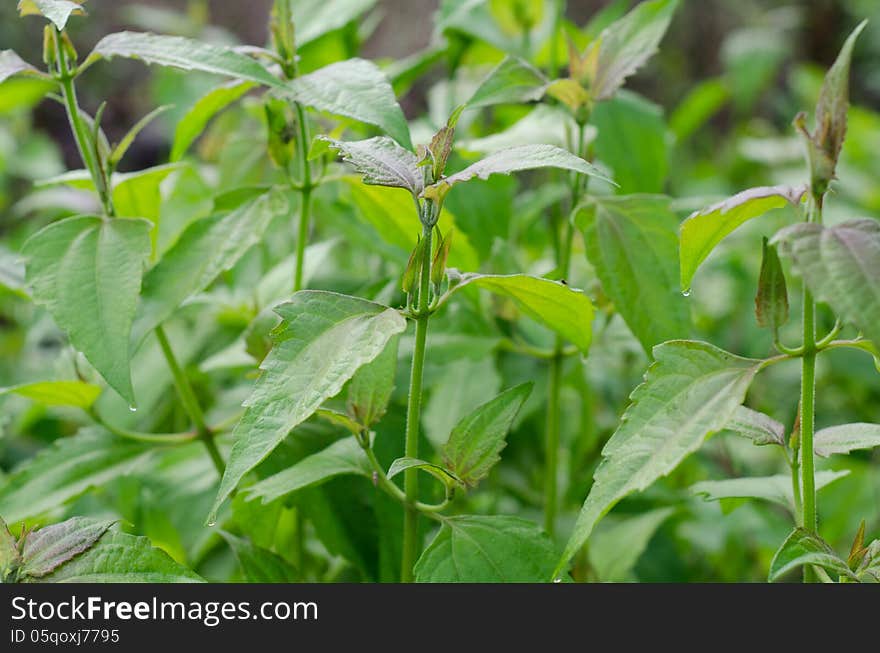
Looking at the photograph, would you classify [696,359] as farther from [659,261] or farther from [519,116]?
[519,116]

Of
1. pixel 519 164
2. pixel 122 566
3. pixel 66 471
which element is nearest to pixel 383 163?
pixel 519 164

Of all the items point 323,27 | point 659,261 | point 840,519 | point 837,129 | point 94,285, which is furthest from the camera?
point 840,519

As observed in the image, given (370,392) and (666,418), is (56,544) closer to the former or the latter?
(370,392)

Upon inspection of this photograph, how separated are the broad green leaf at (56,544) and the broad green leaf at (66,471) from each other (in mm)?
179

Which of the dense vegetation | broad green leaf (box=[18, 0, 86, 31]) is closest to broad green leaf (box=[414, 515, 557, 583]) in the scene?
the dense vegetation

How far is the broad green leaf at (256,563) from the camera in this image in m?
0.80

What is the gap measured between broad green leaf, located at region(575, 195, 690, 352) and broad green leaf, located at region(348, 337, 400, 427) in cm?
21

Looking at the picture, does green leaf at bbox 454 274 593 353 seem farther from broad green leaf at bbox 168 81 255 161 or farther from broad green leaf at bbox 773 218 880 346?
broad green leaf at bbox 168 81 255 161

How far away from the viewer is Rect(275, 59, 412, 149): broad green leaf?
0.70 meters

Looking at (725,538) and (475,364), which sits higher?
(475,364)

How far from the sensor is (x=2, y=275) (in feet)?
3.05

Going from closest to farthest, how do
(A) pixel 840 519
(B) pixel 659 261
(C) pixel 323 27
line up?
(B) pixel 659 261
(C) pixel 323 27
(A) pixel 840 519
